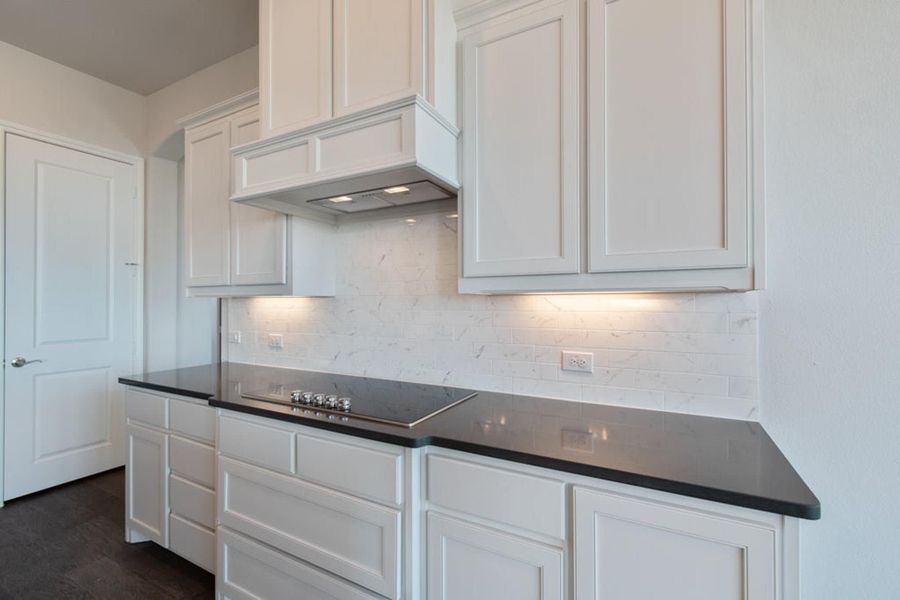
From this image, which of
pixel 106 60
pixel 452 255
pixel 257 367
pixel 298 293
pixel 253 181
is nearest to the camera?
pixel 253 181

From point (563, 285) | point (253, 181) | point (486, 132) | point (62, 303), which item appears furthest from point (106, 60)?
point (563, 285)

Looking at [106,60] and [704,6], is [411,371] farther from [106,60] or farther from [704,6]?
[106,60]

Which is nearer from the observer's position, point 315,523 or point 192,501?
point 315,523

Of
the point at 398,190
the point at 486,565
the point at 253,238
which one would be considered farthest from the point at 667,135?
the point at 253,238

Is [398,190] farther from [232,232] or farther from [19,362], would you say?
[19,362]

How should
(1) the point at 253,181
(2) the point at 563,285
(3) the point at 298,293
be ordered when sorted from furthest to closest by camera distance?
(3) the point at 298,293
(1) the point at 253,181
(2) the point at 563,285

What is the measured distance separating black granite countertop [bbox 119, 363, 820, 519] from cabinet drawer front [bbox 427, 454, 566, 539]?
6cm

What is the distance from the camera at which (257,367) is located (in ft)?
8.30

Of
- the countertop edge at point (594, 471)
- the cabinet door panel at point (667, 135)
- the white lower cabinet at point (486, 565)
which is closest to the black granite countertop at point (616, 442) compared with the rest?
the countertop edge at point (594, 471)

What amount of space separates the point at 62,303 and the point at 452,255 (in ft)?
9.79

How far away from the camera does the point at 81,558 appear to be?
85.3 inches

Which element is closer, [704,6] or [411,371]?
[704,6]

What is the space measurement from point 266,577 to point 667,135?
218cm

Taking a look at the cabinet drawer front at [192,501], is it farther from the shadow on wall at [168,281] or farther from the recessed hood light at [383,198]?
the shadow on wall at [168,281]
